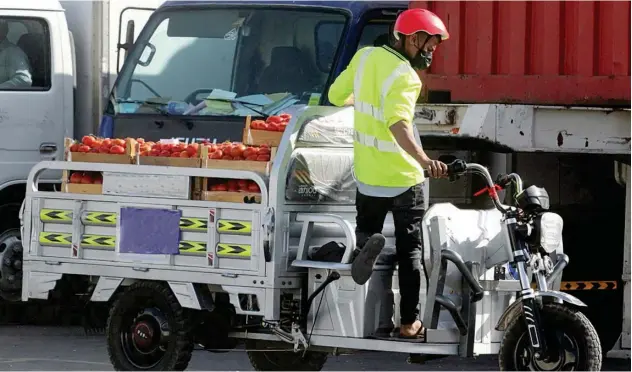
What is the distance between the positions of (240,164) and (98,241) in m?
0.97

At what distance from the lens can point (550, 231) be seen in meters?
7.53

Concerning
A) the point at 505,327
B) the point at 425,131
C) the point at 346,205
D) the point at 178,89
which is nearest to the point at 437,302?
the point at 505,327

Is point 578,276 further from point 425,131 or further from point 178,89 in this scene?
point 178,89

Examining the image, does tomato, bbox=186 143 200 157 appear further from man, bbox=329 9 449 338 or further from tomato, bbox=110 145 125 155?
man, bbox=329 9 449 338

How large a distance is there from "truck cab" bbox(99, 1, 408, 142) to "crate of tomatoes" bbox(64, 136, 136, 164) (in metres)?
1.95

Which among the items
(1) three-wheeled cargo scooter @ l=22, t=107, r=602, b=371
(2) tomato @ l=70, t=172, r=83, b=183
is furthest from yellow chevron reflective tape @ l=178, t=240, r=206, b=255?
(2) tomato @ l=70, t=172, r=83, b=183

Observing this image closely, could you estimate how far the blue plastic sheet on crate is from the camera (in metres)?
8.07

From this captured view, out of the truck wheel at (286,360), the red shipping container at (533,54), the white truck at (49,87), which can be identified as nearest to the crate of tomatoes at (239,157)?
the truck wheel at (286,360)

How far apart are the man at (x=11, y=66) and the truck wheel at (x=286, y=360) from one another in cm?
389

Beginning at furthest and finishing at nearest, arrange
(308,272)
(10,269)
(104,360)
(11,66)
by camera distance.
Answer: (11,66) < (10,269) < (104,360) < (308,272)

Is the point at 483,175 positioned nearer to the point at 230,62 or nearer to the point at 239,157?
the point at 239,157

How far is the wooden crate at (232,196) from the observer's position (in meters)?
7.87

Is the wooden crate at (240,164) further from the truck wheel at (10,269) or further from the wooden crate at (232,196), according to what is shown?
the truck wheel at (10,269)

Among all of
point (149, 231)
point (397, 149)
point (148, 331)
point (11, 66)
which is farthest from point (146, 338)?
point (11, 66)
